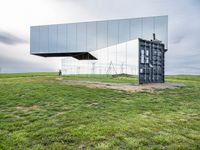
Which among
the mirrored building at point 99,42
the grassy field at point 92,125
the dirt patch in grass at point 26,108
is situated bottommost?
the grassy field at point 92,125

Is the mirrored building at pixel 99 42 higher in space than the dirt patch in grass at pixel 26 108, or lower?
higher

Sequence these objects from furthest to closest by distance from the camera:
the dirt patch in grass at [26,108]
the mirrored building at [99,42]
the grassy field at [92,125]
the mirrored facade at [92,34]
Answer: the mirrored facade at [92,34] → the mirrored building at [99,42] → the dirt patch in grass at [26,108] → the grassy field at [92,125]

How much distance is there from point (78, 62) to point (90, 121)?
129ft

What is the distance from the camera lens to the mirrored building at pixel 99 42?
4084cm

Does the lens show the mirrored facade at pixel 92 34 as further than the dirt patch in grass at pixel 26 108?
Yes

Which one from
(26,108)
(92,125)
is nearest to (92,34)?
(26,108)

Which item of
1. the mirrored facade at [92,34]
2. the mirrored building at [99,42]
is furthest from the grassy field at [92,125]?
the mirrored facade at [92,34]

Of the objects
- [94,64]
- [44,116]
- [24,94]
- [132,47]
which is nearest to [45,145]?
[44,116]

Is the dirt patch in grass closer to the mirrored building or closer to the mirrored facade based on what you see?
the mirrored building

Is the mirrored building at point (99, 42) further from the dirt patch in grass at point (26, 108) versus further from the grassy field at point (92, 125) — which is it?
the dirt patch in grass at point (26, 108)

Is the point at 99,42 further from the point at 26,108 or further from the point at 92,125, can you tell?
the point at 92,125

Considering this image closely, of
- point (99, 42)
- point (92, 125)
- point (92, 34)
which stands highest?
point (92, 34)

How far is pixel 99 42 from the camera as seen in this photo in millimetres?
45875

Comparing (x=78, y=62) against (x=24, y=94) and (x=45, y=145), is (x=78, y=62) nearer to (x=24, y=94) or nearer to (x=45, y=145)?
(x=24, y=94)
